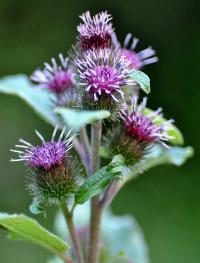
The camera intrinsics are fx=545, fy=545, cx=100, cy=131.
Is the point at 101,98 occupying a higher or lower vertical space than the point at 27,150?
higher

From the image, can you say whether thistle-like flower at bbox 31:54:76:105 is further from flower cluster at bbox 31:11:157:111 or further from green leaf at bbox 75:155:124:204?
green leaf at bbox 75:155:124:204

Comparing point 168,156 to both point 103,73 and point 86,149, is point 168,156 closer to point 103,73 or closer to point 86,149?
point 86,149

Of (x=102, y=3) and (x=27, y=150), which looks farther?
(x=102, y=3)

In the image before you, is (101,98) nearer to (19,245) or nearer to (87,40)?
(87,40)

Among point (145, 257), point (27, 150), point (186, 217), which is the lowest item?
point (186, 217)

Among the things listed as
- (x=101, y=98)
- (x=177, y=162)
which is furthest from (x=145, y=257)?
(x=101, y=98)

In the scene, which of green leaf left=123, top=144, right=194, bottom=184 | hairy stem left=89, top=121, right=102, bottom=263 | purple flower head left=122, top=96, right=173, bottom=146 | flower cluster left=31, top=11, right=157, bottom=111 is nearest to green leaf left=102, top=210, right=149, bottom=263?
green leaf left=123, top=144, right=194, bottom=184

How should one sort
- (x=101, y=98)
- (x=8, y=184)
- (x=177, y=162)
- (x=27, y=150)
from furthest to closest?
(x=8, y=184) → (x=177, y=162) → (x=27, y=150) → (x=101, y=98)

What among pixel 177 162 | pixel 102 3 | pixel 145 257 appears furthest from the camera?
pixel 102 3

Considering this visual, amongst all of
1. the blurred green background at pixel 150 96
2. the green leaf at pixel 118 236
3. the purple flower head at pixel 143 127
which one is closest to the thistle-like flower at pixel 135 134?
the purple flower head at pixel 143 127

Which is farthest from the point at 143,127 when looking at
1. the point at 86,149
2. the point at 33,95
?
the point at 33,95
